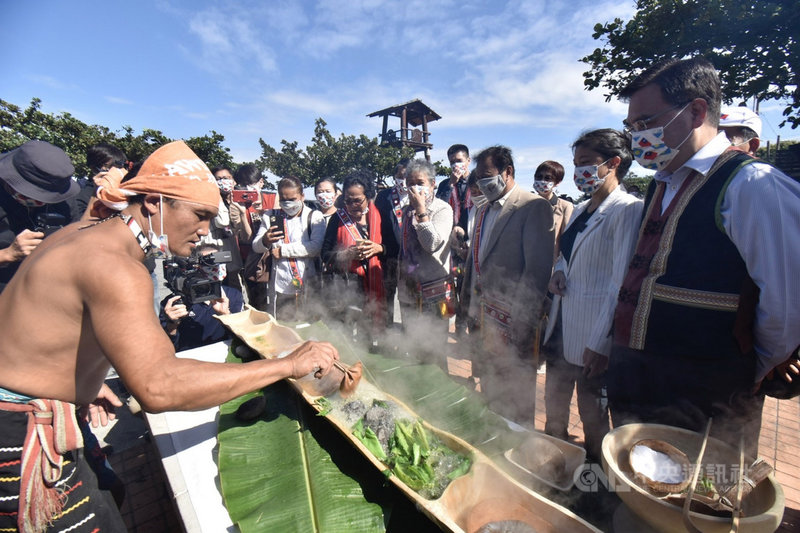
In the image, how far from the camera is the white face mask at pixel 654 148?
200cm

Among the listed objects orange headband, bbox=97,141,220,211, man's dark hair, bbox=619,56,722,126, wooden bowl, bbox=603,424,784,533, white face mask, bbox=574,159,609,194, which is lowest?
wooden bowl, bbox=603,424,784,533

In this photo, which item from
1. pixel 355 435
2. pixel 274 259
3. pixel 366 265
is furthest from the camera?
pixel 274 259

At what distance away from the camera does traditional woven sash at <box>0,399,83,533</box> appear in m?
1.60

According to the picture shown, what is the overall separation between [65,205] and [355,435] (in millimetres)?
4280

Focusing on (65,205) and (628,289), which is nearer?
(628,289)

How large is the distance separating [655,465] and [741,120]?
342 cm

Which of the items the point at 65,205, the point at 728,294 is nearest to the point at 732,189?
the point at 728,294

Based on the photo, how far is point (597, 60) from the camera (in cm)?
1090

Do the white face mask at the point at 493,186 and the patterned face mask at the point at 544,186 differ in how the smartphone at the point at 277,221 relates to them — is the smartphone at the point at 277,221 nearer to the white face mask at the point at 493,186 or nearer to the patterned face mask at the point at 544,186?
the white face mask at the point at 493,186

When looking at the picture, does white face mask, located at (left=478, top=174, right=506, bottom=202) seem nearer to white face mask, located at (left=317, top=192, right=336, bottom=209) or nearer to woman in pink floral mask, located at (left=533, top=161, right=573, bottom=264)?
woman in pink floral mask, located at (left=533, top=161, right=573, bottom=264)

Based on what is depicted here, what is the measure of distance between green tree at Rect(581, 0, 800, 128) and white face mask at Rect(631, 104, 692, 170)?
7535mm

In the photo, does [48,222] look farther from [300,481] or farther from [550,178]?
[550,178]

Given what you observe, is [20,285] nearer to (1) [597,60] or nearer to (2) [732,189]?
(2) [732,189]

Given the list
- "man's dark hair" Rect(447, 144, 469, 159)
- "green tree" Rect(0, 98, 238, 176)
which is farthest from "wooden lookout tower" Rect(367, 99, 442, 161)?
"man's dark hair" Rect(447, 144, 469, 159)
